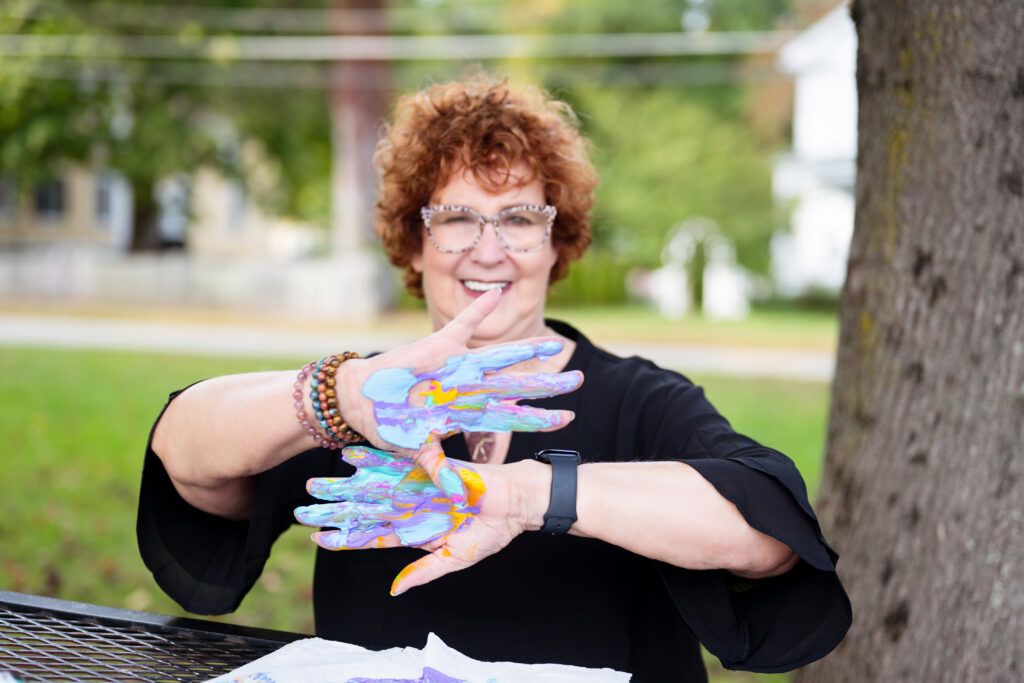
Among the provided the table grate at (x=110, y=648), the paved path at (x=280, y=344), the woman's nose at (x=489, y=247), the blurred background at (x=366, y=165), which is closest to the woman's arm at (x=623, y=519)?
the table grate at (x=110, y=648)

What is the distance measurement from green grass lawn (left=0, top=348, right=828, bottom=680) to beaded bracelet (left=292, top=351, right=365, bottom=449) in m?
2.51

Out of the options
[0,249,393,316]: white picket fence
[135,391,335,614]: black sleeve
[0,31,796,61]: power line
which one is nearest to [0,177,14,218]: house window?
[0,249,393,316]: white picket fence

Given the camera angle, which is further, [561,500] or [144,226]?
[144,226]

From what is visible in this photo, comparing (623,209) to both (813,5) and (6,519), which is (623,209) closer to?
(813,5)

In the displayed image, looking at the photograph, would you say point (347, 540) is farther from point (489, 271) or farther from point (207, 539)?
point (489, 271)

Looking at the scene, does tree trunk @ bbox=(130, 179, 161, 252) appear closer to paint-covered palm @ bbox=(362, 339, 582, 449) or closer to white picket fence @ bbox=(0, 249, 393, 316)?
white picket fence @ bbox=(0, 249, 393, 316)

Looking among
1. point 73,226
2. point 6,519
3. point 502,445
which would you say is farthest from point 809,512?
point 73,226

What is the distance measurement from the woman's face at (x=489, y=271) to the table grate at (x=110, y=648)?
0.72 m

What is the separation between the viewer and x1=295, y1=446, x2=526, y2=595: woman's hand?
1402mm

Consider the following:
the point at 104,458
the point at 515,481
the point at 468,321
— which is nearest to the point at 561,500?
the point at 515,481

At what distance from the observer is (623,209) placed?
61.8 feet

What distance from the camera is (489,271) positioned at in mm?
1956

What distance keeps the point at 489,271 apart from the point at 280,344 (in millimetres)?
10005

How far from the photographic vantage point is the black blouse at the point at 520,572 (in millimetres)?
1794
